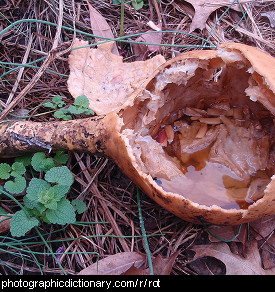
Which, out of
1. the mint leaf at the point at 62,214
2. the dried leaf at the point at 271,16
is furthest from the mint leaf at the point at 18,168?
the dried leaf at the point at 271,16

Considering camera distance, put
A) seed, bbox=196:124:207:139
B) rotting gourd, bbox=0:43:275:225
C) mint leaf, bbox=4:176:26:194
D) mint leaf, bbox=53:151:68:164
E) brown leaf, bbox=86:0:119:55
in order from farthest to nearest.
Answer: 1. brown leaf, bbox=86:0:119:55
2. seed, bbox=196:124:207:139
3. mint leaf, bbox=53:151:68:164
4. mint leaf, bbox=4:176:26:194
5. rotting gourd, bbox=0:43:275:225

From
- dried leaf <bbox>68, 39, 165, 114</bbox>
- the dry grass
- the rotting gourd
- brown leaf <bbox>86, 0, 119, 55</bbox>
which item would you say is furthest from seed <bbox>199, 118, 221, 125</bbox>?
brown leaf <bbox>86, 0, 119, 55</bbox>

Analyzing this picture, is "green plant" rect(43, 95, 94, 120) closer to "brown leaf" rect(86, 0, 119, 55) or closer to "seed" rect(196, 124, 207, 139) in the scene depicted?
"brown leaf" rect(86, 0, 119, 55)

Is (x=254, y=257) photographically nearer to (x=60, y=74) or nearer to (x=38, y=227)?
(x=38, y=227)

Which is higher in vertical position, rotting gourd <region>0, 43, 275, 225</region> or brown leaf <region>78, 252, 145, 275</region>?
rotting gourd <region>0, 43, 275, 225</region>

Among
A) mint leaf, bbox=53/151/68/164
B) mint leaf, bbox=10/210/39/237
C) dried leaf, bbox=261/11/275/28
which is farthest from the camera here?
dried leaf, bbox=261/11/275/28

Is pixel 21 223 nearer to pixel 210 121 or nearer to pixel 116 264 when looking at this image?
pixel 116 264

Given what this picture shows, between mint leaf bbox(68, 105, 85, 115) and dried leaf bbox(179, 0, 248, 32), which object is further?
dried leaf bbox(179, 0, 248, 32)

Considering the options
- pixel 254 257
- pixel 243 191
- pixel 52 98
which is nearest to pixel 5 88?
pixel 52 98
